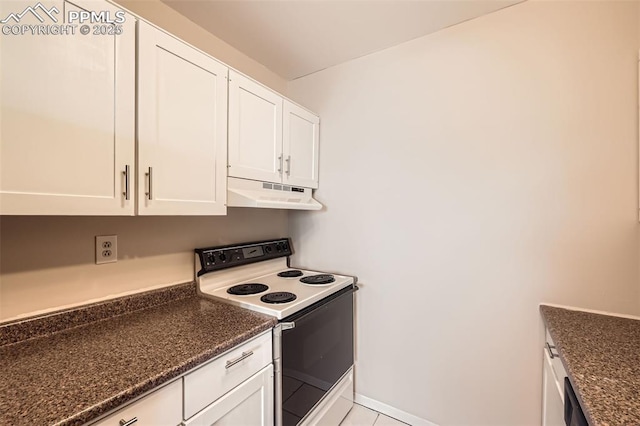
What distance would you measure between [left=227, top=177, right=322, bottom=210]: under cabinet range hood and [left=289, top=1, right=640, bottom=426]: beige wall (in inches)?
11.3

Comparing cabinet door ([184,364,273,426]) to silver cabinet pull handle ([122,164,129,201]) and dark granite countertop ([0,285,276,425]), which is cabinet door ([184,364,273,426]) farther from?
silver cabinet pull handle ([122,164,129,201])

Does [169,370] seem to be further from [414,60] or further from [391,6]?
[414,60]

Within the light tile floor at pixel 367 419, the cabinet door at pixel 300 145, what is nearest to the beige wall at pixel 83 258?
the cabinet door at pixel 300 145

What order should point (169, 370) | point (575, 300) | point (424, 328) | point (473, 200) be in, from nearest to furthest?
point (169, 370), point (575, 300), point (473, 200), point (424, 328)

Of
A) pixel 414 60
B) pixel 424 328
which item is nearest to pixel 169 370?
pixel 424 328

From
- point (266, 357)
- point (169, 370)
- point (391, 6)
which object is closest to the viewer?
point (169, 370)

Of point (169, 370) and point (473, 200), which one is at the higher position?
point (473, 200)

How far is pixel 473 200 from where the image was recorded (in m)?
1.59

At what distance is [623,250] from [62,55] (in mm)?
2514

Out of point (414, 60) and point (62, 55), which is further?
point (414, 60)

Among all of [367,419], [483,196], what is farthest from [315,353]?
[483,196]

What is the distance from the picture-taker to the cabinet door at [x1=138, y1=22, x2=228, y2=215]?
110 cm

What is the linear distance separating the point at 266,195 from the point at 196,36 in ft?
3.65

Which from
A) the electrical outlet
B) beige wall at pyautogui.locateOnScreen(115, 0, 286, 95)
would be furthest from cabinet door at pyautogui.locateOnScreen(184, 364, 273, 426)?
beige wall at pyautogui.locateOnScreen(115, 0, 286, 95)
